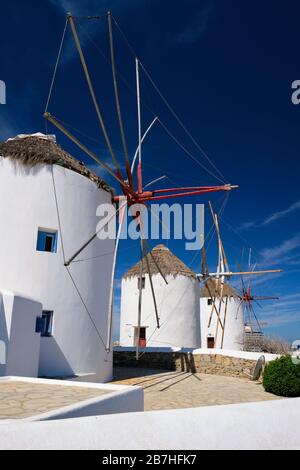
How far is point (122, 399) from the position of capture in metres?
4.90

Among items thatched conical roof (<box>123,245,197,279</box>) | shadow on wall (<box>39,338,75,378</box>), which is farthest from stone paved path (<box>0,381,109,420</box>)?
thatched conical roof (<box>123,245,197,279</box>)

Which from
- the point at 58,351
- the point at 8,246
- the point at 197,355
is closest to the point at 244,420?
the point at 58,351

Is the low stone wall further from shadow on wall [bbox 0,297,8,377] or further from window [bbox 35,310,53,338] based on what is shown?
shadow on wall [bbox 0,297,8,377]

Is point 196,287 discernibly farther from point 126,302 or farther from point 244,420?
point 244,420

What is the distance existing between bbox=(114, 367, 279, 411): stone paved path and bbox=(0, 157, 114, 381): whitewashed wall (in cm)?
173

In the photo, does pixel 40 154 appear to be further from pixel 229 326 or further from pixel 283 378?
pixel 229 326

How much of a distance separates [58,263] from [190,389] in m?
5.07

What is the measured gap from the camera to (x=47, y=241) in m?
10.3

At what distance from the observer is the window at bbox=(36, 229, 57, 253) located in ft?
33.2

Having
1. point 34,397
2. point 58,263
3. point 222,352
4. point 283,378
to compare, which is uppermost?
point 58,263

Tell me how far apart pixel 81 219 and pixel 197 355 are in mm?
7508

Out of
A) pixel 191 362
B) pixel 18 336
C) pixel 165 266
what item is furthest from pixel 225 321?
pixel 18 336

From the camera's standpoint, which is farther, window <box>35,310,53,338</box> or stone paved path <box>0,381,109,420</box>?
window <box>35,310,53,338</box>

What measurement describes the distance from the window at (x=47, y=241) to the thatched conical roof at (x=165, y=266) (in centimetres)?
1121
